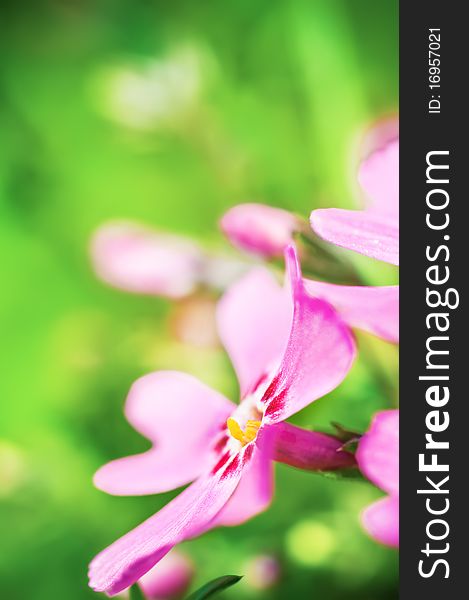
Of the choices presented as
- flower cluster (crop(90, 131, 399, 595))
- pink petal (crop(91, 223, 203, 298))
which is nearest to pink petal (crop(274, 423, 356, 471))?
flower cluster (crop(90, 131, 399, 595))

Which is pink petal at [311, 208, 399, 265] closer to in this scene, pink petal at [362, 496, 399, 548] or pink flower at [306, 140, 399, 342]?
pink flower at [306, 140, 399, 342]

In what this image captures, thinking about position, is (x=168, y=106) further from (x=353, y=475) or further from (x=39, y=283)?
(x=353, y=475)

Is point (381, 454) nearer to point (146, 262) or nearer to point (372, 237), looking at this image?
point (372, 237)

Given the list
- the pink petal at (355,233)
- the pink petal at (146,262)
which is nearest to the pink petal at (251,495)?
the pink petal at (355,233)

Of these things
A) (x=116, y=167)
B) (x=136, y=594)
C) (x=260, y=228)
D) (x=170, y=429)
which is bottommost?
(x=136, y=594)

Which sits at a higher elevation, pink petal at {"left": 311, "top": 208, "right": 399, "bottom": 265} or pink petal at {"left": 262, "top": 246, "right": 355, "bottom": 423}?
pink petal at {"left": 311, "top": 208, "right": 399, "bottom": 265}

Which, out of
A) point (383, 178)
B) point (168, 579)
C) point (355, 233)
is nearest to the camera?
point (355, 233)

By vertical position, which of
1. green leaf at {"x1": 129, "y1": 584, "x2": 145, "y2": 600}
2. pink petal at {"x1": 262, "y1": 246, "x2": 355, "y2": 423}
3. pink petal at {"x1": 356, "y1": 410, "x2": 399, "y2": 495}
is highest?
pink petal at {"x1": 262, "y1": 246, "x2": 355, "y2": 423}

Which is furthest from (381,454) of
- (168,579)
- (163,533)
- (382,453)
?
(168,579)
